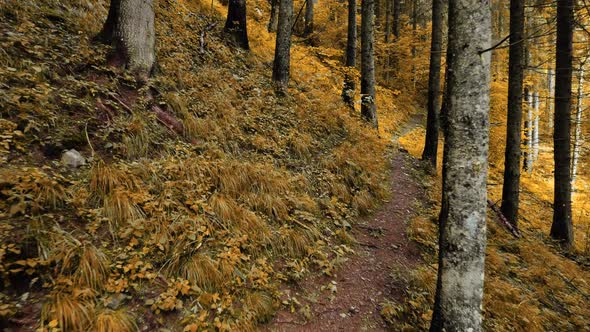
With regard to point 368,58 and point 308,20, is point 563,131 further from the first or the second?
point 308,20

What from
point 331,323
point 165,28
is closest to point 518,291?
point 331,323

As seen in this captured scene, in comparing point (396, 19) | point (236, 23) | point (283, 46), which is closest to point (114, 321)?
point (283, 46)

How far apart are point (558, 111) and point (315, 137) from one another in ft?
20.7

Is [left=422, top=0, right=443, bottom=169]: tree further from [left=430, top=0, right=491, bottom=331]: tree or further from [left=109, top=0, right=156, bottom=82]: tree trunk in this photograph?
[left=109, top=0, right=156, bottom=82]: tree trunk

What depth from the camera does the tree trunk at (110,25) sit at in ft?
18.4

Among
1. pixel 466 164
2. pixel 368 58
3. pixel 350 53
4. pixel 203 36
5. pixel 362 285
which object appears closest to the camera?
pixel 466 164

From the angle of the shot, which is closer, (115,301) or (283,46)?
(115,301)

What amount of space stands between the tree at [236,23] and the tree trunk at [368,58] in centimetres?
391

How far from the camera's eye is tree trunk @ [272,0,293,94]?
898cm

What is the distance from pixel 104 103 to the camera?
5.02 meters

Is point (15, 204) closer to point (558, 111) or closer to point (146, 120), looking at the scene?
point (146, 120)

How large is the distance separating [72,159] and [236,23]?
24.4 ft

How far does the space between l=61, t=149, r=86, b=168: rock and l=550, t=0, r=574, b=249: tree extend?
9.99 metres

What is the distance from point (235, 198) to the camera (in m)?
4.96
